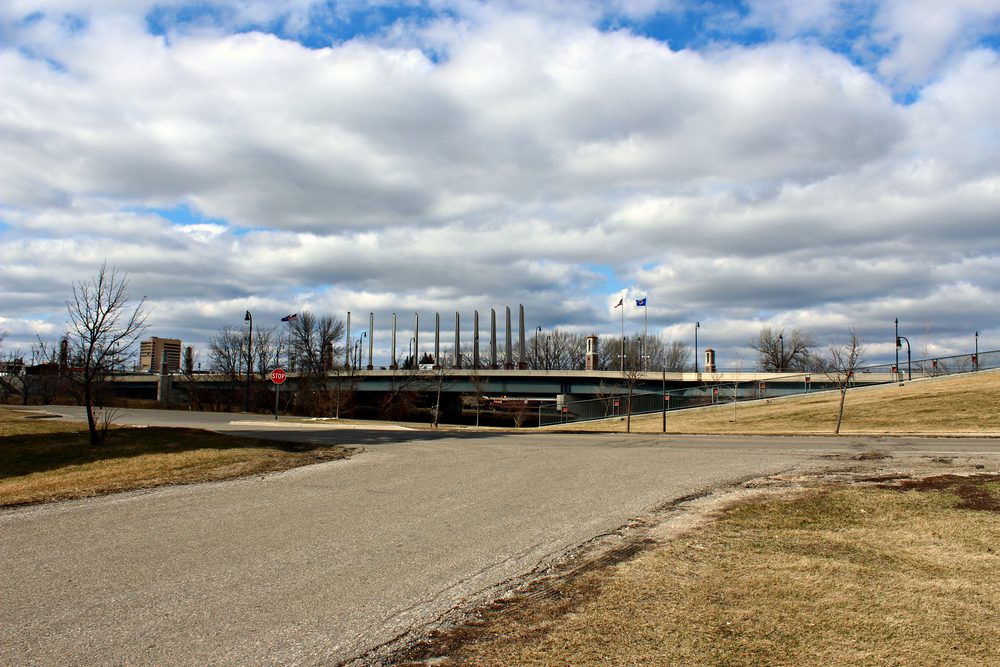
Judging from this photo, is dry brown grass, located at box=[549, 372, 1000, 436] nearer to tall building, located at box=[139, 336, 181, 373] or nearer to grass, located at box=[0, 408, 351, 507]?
grass, located at box=[0, 408, 351, 507]

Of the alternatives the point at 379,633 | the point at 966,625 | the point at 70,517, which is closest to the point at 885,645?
the point at 966,625

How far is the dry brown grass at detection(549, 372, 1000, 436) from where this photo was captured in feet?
93.6

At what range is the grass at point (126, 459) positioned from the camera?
41.3 ft

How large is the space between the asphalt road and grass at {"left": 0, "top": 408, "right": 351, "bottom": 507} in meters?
1.09

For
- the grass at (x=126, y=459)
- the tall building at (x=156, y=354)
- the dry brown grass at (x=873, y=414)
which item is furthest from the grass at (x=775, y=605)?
the tall building at (x=156, y=354)

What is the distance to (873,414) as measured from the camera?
33.9m

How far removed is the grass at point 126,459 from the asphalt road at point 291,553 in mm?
1087

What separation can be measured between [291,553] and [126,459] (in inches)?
420

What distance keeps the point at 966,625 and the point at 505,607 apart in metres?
3.18

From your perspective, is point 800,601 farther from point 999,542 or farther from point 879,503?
point 879,503

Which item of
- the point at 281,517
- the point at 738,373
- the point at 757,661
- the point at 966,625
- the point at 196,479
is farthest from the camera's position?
the point at 738,373

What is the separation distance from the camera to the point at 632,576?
6277 mm

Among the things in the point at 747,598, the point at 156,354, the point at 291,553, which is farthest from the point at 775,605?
the point at 156,354

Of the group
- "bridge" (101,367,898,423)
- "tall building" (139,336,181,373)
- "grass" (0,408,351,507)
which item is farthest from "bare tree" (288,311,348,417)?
"tall building" (139,336,181,373)
